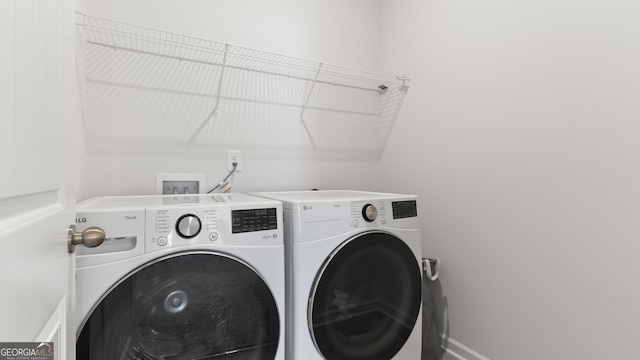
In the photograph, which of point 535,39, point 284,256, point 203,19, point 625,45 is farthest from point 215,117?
point 625,45

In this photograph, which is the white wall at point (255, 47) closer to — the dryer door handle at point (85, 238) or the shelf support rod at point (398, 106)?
the shelf support rod at point (398, 106)

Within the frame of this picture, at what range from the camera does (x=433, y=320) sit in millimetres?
1575

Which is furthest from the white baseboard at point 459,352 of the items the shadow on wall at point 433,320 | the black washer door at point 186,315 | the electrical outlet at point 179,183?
the electrical outlet at point 179,183

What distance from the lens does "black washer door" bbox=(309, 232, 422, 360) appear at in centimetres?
108

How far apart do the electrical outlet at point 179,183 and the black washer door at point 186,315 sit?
71 centimetres

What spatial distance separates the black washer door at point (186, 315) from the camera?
801mm

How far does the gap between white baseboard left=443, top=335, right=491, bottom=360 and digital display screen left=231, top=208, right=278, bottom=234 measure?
3.79ft

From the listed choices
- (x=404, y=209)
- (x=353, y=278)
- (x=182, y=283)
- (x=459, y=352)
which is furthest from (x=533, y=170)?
(x=182, y=283)

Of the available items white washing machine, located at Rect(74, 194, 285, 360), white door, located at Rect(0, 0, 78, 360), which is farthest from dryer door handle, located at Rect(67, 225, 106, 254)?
white washing machine, located at Rect(74, 194, 285, 360)

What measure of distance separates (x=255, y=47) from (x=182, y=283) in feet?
4.30

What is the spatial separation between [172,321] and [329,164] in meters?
1.27

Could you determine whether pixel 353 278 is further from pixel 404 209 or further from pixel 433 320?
pixel 433 320

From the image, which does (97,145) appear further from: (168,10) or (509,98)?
(509,98)

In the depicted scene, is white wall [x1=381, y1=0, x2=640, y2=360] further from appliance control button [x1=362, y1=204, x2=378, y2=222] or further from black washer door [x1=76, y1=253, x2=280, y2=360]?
black washer door [x1=76, y1=253, x2=280, y2=360]
